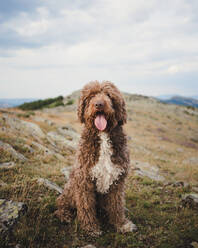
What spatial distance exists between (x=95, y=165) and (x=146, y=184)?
15.0ft

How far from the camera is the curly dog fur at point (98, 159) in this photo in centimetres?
372

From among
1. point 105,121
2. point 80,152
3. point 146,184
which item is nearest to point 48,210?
point 80,152

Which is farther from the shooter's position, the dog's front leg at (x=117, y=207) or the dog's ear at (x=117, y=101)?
the dog's front leg at (x=117, y=207)

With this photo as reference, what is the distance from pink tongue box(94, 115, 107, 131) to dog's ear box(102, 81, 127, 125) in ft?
1.15

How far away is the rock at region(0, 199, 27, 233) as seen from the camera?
2911mm

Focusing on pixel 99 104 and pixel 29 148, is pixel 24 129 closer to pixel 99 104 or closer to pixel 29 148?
pixel 29 148

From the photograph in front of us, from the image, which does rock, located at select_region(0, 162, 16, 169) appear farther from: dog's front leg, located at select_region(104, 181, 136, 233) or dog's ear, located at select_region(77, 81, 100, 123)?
dog's front leg, located at select_region(104, 181, 136, 233)

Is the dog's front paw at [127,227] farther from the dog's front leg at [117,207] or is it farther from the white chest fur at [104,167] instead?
the white chest fur at [104,167]

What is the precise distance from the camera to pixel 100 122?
3.60 m

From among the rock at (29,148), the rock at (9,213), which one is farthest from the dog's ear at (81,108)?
the rock at (29,148)

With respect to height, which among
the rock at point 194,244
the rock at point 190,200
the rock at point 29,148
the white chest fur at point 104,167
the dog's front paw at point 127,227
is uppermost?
the white chest fur at point 104,167

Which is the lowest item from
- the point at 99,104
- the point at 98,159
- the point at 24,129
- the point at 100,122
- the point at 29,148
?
the point at 29,148

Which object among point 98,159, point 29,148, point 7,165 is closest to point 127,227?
point 98,159

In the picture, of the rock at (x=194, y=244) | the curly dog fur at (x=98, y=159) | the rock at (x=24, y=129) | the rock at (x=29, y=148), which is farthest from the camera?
the rock at (x=24, y=129)
